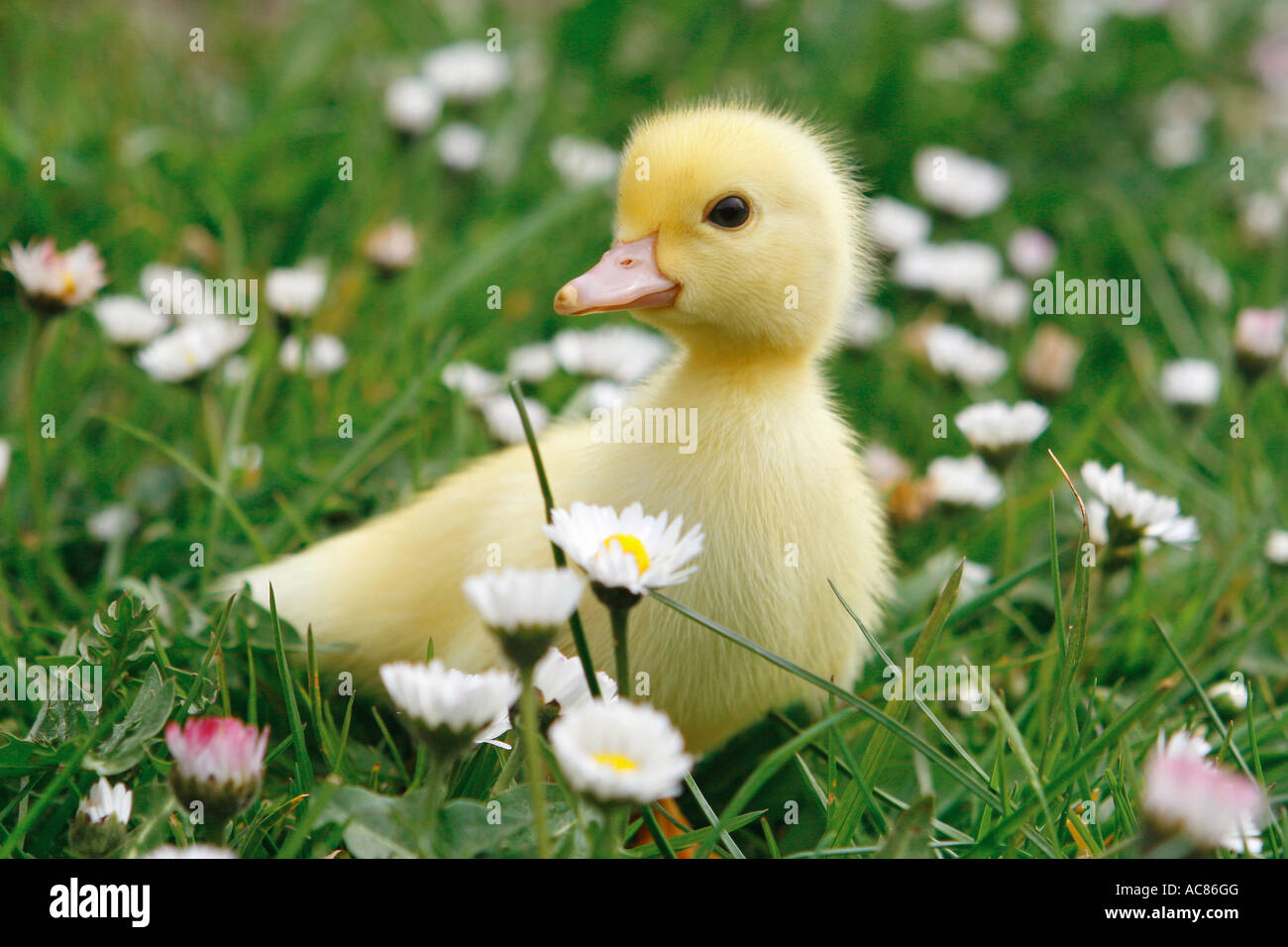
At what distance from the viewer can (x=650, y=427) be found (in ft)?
A: 6.38

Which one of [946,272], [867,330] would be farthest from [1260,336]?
[867,330]

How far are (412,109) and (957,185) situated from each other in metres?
1.67

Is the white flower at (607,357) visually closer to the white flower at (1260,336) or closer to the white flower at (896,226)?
the white flower at (896,226)

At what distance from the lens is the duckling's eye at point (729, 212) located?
1858 mm

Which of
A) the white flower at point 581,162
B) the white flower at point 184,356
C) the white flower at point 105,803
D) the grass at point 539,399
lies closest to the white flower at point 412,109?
the grass at point 539,399

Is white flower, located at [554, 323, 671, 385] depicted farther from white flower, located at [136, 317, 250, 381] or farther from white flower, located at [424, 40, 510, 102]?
white flower, located at [424, 40, 510, 102]

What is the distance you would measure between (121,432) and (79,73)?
2213 millimetres

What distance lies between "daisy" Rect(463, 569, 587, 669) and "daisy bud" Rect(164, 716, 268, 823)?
1.14ft

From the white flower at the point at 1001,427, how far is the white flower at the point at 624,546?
924mm

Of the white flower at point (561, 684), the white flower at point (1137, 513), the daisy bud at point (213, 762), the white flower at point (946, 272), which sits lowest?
the daisy bud at point (213, 762)

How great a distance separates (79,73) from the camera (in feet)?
14.3

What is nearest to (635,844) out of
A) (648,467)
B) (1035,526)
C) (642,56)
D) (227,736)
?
(648,467)
